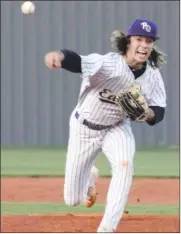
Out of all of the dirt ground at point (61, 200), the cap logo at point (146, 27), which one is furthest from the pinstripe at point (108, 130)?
the dirt ground at point (61, 200)

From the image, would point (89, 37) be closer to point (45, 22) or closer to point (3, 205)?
point (45, 22)

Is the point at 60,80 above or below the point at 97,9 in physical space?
below

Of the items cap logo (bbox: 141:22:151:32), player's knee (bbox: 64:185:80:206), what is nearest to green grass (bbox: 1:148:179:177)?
player's knee (bbox: 64:185:80:206)

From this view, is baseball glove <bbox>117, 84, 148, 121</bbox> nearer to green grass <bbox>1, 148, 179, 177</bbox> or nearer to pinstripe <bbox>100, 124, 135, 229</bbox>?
pinstripe <bbox>100, 124, 135, 229</bbox>

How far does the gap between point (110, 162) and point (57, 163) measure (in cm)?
749

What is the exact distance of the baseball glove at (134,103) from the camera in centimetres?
567

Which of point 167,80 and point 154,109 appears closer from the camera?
point 154,109

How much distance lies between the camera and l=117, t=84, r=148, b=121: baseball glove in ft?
18.6

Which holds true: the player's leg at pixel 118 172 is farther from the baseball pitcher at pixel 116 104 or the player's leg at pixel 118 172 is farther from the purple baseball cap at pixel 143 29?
the purple baseball cap at pixel 143 29

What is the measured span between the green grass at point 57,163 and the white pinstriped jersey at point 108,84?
5.52m

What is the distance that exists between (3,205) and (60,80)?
9.61 m

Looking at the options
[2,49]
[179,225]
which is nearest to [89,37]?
[2,49]

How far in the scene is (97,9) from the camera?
17.9 m

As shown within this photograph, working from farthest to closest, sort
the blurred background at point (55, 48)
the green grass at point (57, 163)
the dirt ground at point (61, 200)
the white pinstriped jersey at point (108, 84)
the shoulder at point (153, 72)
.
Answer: the blurred background at point (55, 48)
the green grass at point (57, 163)
the dirt ground at point (61, 200)
the shoulder at point (153, 72)
the white pinstriped jersey at point (108, 84)
